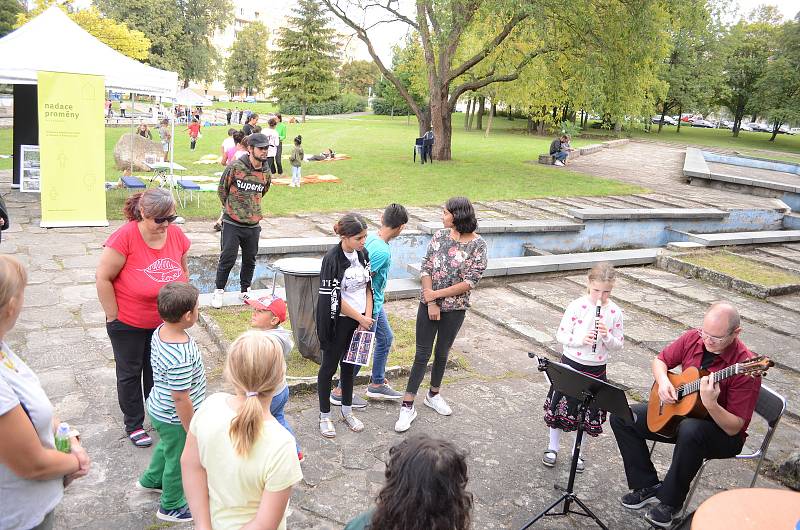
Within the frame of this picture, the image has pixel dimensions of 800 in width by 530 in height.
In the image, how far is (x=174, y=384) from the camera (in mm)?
3344

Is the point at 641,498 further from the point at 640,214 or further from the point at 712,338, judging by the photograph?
the point at 640,214

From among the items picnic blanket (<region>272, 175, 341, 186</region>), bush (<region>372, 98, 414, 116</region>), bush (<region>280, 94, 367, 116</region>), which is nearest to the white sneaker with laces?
picnic blanket (<region>272, 175, 341, 186</region>)

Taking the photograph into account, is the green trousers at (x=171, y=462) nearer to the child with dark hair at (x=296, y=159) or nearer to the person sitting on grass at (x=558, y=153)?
the child with dark hair at (x=296, y=159)

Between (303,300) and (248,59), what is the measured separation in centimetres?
7247

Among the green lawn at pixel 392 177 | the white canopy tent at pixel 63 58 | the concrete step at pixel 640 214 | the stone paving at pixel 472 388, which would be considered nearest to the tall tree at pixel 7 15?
the green lawn at pixel 392 177

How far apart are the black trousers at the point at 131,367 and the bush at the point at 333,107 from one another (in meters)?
47.8

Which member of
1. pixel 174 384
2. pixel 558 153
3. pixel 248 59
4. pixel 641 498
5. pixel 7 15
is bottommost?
pixel 641 498

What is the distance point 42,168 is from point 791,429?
418 inches

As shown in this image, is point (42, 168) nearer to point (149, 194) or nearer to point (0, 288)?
point (149, 194)

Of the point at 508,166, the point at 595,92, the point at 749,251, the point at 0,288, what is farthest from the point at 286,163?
the point at 0,288

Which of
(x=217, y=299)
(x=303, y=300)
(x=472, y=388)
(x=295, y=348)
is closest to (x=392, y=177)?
(x=217, y=299)

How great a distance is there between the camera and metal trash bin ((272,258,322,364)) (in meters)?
5.63

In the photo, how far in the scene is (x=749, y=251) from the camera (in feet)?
39.7

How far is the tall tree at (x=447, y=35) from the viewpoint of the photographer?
17.5 meters
